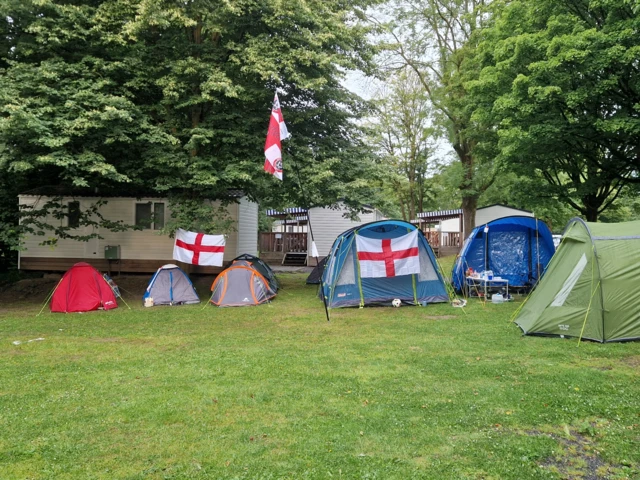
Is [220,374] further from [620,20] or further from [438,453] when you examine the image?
[620,20]

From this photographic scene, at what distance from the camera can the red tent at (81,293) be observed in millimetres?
10102

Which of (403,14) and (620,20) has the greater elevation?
(403,14)

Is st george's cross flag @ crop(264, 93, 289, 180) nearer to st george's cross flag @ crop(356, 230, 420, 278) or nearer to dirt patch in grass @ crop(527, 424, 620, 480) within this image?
→ st george's cross flag @ crop(356, 230, 420, 278)

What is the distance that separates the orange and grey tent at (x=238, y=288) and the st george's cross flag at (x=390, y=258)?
282 centimetres

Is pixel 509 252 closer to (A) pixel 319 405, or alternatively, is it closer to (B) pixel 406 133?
(A) pixel 319 405

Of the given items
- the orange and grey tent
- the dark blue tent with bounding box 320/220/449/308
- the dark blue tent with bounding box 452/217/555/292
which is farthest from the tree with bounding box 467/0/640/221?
the orange and grey tent

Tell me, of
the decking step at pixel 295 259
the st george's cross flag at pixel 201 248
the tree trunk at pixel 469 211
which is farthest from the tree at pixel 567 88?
the decking step at pixel 295 259

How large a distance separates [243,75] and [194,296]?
20.0 feet

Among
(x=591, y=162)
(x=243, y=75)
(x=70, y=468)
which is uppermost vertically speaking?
(x=243, y=75)

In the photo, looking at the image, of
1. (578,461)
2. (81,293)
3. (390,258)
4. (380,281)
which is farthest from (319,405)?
(81,293)

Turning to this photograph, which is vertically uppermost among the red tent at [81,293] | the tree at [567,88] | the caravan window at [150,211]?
the tree at [567,88]

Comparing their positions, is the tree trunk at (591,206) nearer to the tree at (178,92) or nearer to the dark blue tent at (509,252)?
the dark blue tent at (509,252)

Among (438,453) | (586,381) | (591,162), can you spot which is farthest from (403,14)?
(438,453)

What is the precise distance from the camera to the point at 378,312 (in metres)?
9.60
